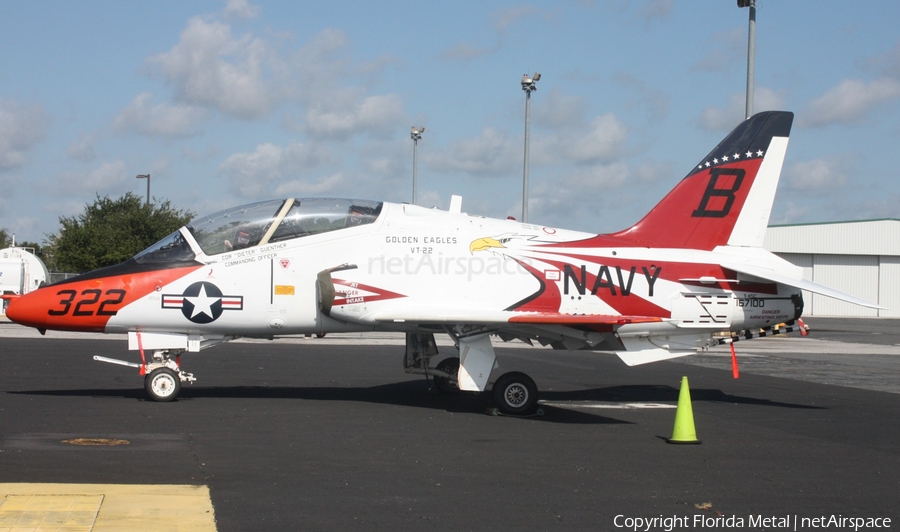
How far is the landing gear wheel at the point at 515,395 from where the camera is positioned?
38.7ft

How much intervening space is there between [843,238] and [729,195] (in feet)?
164

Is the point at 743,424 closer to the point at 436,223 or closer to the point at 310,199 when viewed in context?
the point at 436,223

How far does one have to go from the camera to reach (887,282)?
2297 inches

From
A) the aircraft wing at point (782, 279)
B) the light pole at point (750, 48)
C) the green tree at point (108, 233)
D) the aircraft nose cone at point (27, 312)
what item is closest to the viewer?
the aircraft nose cone at point (27, 312)

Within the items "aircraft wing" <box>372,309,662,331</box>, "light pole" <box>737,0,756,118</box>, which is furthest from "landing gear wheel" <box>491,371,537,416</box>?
"light pole" <box>737,0,756,118</box>

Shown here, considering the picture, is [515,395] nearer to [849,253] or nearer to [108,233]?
[108,233]

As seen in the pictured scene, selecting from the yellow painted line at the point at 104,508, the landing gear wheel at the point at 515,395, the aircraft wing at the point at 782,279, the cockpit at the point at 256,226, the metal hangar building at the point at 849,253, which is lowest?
the yellow painted line at the point at 104,508

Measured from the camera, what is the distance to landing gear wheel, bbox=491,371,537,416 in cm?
1179

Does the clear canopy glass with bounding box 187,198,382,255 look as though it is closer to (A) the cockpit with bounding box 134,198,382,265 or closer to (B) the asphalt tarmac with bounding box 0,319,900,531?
(A) the cockpit with bounding box 134,198,382,265

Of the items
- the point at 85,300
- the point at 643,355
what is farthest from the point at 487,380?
the point at 85,300

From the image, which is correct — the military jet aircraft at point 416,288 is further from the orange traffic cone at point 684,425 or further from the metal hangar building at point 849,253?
the metal hangar building at point 849,253

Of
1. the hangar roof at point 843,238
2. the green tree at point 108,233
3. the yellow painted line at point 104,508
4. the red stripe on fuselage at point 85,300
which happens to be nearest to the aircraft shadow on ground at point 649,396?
the red stripe on fuselage at point 85,300

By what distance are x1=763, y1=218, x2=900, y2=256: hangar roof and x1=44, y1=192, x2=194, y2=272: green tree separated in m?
39.5

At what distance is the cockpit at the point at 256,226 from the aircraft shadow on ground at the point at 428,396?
222cm
